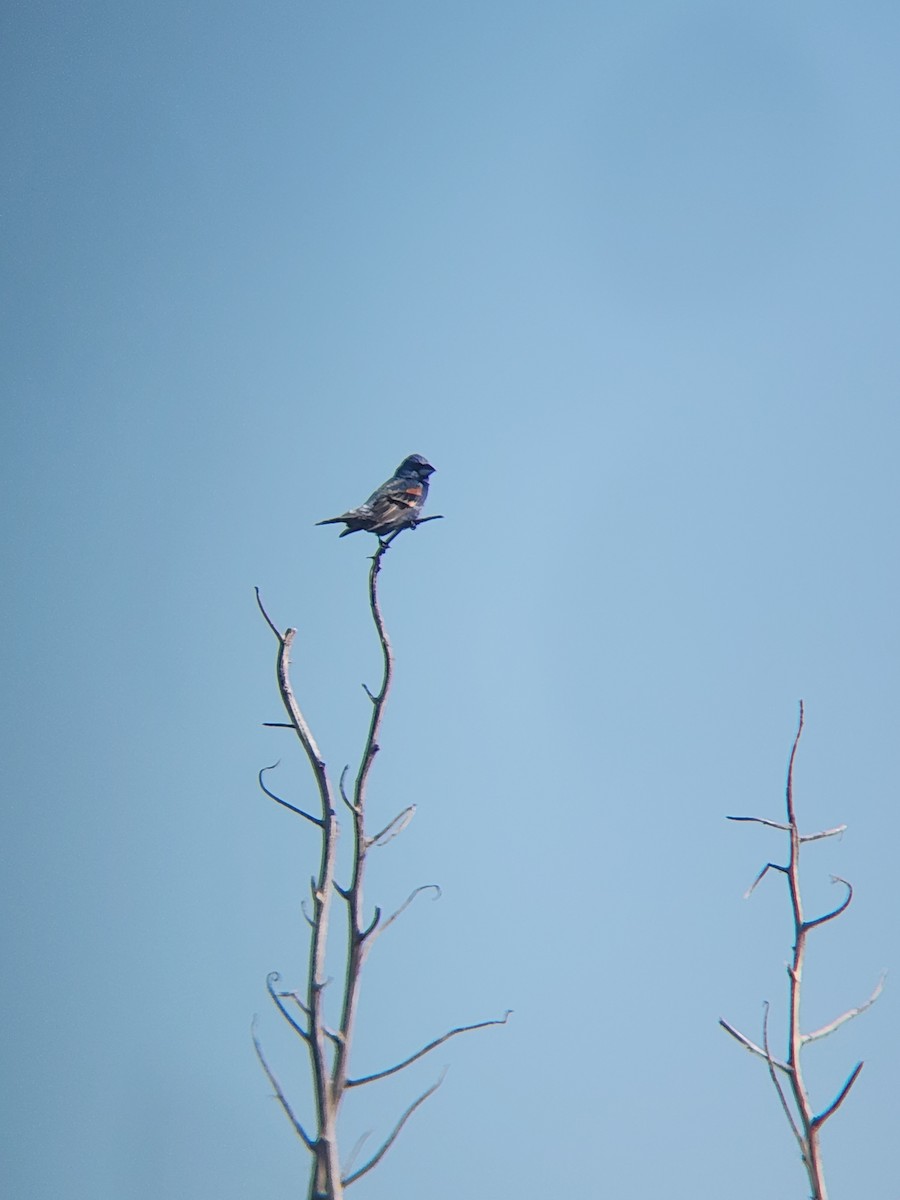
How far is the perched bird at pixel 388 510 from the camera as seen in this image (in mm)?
7977

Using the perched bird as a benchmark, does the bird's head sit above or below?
above

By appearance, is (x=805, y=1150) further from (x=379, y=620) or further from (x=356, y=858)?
(x=379, y=620)

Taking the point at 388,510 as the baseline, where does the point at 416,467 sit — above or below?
above

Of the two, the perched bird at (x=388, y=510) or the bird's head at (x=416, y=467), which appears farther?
the bird's head at (x=416, y=467)

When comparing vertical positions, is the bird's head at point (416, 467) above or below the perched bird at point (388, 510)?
above

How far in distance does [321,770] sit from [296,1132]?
1.29 meters

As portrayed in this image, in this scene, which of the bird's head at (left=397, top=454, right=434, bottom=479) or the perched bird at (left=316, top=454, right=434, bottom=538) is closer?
the perched bird at (left=316, top=454, right=434, bottom=538)

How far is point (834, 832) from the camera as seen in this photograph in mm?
4105

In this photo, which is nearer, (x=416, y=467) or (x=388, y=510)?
(x=388, y=510)

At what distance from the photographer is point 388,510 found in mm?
8180

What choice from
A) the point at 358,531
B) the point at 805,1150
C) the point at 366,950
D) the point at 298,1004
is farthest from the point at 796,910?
the point at 358,531

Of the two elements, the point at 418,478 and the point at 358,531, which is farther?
the point at 418,478

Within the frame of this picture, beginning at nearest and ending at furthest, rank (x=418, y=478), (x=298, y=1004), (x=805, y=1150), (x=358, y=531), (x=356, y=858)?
(x=805, y=1150)
(x=298, y=1004)
(x=356, y=858)
(x=358, y=531)
(x=418, y=478)

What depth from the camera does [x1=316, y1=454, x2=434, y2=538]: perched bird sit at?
26.2ft
